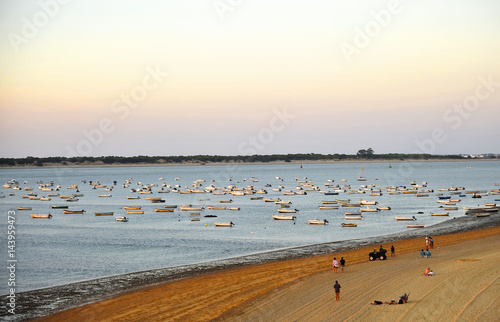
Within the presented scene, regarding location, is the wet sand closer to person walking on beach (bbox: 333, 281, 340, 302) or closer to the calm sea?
person walking on beach (bbox: 333, 281, 340, 302)

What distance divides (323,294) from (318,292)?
737 mm

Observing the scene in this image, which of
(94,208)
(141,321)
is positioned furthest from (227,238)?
(94,208)

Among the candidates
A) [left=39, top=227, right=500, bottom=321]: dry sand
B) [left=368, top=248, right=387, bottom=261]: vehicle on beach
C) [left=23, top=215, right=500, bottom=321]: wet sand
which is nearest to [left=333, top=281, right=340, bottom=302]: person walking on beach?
[left=39, top=227, right=500, bottom=321]: dry sand

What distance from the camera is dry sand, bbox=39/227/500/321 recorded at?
26.8 meters

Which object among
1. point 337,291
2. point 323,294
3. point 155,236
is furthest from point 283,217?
point 337,291

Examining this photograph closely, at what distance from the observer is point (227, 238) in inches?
2628

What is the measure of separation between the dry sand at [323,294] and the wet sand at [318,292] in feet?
0.16

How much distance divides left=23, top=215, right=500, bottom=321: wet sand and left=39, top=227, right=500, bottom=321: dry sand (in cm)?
5

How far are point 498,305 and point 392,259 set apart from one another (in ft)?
55.6

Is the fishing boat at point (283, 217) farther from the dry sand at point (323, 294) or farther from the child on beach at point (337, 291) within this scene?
the child on beach at point (337, 291)

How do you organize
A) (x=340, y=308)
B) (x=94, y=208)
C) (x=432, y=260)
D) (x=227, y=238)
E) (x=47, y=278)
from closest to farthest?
1. (x=340, y=308)
2. (x=432, y=260)
3. (x=47, y=278)
4. (x=227, y=238)
5. (x=94, y=208)

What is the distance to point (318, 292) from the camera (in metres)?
32.3

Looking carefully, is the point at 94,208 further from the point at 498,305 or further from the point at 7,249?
the point at 498,305

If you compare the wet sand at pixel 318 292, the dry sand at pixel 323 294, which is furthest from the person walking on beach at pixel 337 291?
the wet sand at pixel 318 292
